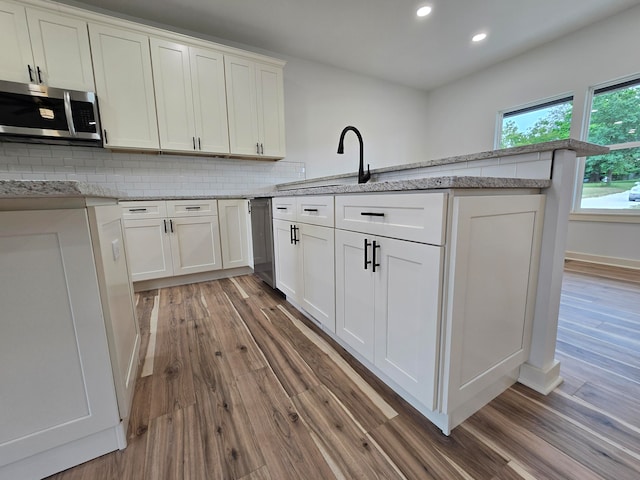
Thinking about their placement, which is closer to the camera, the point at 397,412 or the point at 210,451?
the point at 210,451

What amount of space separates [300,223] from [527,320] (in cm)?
128

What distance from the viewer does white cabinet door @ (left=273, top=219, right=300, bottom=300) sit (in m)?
1.91

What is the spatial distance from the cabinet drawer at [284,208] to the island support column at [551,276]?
4.42 feet

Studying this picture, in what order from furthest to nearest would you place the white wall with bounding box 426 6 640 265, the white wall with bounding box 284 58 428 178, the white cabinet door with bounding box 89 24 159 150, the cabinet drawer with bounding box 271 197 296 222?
1. the white wall with bounding box 284 58 428 178
2. the white wall with bounding box 426 6 640 265
3. the white cabinet door with bounding box 89 24 159 150
4. the cabinet drawer with bounding box 271 197 296 222

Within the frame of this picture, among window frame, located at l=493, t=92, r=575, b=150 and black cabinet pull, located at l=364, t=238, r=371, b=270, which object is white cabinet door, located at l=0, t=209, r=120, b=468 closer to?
black cabinet pull, located at l=364, t=238, r=371, b=270

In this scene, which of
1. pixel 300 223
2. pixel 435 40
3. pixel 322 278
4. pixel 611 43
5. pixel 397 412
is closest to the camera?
pixel 397 412

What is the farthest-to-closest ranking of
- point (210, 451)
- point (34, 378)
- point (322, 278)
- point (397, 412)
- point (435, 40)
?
point (435, 40) → point (322, 278) → point (397, 412) → point (210, 451) → point (34, 378)

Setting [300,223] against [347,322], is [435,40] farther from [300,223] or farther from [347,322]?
[347,322]

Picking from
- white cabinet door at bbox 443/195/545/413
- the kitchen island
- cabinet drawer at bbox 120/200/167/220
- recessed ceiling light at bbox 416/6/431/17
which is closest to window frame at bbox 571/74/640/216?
recessed ceiling light at bbox 416/6/431/17

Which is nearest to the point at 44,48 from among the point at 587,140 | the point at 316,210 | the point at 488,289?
the point at 316,210

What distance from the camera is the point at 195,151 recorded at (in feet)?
9.02

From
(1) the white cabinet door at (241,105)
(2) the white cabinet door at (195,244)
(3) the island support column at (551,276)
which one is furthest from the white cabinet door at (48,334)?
(1) the white cabinet door at (241,105)

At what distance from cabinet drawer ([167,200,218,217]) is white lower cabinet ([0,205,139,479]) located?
1.77 m

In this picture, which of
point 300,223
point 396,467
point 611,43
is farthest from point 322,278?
point 611,43
